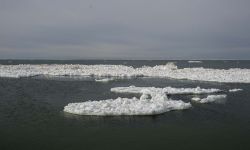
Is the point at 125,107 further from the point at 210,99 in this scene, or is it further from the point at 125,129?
the point at 210,99

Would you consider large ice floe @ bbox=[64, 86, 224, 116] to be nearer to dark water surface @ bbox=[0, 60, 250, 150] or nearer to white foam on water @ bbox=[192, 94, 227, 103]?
dark water surface @ bbox=[0, 60, 250, 150]

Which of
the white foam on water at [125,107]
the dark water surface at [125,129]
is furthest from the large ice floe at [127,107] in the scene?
the dark water surface at [125,129]

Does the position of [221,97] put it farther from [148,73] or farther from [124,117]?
[148,73]

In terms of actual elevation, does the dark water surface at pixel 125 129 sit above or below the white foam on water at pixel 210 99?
below

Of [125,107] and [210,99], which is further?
[210,99]

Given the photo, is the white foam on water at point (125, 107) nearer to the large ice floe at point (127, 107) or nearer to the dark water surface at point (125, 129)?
the large ice floe at point (127, 107)

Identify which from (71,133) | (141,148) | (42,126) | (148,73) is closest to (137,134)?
(141,148)

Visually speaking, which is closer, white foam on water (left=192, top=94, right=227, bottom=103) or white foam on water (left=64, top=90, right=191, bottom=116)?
white foam on water (left=64, top=90, right=191, bottom=116)

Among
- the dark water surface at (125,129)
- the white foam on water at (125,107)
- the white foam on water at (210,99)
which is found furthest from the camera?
the white foam on water at (210,99)

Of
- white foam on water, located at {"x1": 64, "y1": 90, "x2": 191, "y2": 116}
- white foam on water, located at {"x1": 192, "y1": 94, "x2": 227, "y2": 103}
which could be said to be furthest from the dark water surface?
white foam on water, located at {"x1": 192, "y1": 94, "x2": 227, "y2": 103}

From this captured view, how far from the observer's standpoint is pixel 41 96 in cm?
2123

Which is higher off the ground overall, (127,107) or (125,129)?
(127,107)

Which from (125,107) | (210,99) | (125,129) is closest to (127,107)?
(125,107)

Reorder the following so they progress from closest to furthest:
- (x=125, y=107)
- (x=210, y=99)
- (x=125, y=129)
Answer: (x=125, y=129), (x=125, y=107), (x=210, y=99)
